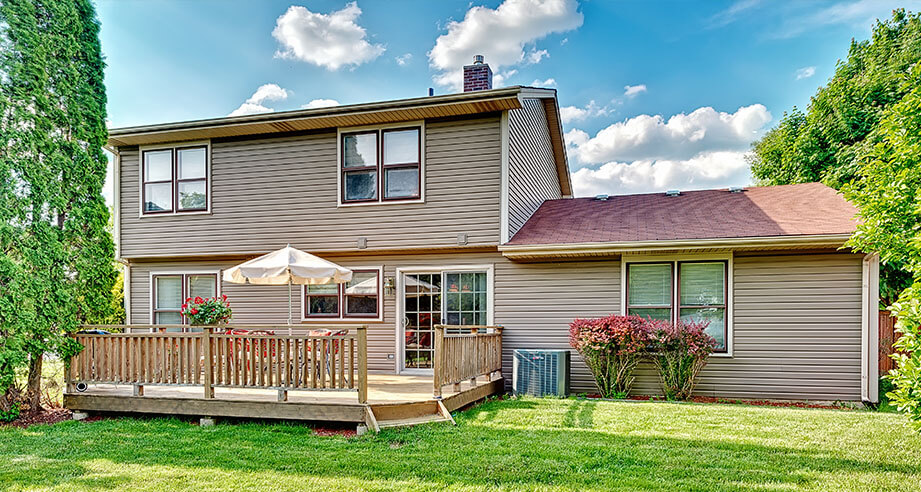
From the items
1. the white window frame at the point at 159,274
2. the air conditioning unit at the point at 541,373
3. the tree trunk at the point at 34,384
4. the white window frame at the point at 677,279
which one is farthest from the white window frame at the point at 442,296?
the tree trunk at the point at 34,384

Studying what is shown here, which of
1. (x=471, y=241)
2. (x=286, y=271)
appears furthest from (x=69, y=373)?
(x=471, y=241)

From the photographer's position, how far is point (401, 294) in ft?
31.5

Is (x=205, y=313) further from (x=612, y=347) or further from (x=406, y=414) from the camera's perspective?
(x=612, y=347)

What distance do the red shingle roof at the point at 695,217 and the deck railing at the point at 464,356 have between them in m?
1.75

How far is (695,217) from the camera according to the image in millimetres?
9289

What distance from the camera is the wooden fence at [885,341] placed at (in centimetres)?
983

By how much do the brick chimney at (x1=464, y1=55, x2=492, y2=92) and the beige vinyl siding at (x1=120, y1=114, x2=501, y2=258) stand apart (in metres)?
1.48

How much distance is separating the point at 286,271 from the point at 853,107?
1487 centimetres

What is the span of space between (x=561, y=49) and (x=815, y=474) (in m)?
11.8

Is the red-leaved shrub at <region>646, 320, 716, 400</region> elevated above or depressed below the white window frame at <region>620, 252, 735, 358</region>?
below

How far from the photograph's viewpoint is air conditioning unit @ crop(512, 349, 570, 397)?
8.18 metres

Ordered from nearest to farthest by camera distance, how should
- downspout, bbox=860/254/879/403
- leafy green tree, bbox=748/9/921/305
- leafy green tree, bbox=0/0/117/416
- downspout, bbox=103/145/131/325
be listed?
leafy green tree, bbox=0/0/117/416, downspout, bbox=860/254/879/403, downspout, bbox=103/145/131/325, leafy green tree, bbox=748/9/921/305

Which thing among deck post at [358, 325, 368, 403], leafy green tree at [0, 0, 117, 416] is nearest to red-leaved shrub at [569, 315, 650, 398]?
deck post at [358, 325, 368, 403]

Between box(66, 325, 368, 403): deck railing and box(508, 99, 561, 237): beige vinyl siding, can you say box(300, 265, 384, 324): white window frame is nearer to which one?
box(508, 99, 561, 237): beige vinyl siding
